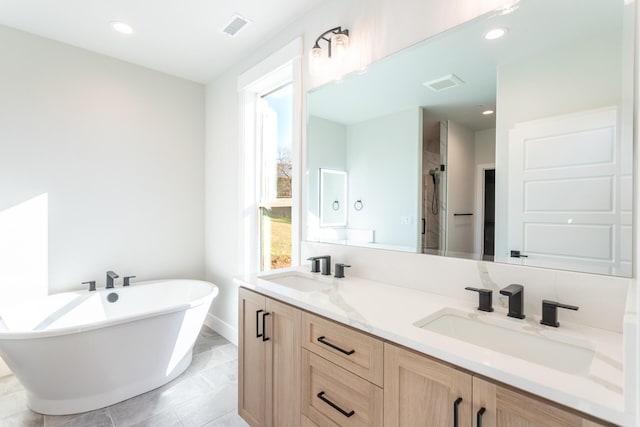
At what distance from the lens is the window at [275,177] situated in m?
2.58

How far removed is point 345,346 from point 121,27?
2.81 meters

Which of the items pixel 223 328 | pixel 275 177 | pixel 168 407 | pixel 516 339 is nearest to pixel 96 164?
pixel 275 177

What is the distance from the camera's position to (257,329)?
5.15 feet

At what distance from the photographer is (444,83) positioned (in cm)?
148

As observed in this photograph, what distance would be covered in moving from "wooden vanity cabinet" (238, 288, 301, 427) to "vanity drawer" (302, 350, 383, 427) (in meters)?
0.07

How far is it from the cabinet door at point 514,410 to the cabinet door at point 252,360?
1.04 m

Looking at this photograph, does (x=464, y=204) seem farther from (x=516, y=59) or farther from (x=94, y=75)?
(x=94, y=75)

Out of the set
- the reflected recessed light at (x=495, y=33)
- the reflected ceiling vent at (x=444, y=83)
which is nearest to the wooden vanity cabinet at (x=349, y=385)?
the reflected ceiling vent at (x=444, y=83)

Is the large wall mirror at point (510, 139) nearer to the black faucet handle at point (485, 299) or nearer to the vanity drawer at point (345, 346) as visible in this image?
the black faucet handle at point (485, 299)

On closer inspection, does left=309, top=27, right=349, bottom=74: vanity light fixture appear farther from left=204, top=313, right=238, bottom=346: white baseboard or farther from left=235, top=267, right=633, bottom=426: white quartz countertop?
left=204, top=313, right=238, bottom=346: white baseboard

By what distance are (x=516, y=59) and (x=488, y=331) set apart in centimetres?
108

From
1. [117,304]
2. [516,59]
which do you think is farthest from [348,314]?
[117,304]

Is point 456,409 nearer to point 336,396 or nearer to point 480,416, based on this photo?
point 480,416

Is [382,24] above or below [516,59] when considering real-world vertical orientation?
above
